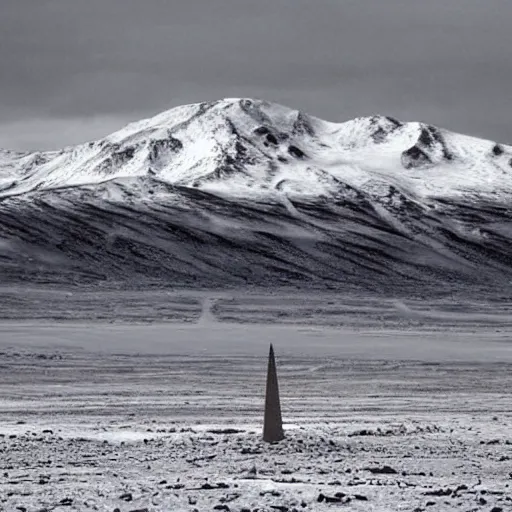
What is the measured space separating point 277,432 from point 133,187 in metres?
69.5

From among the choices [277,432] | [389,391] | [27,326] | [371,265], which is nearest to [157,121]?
[371,265]

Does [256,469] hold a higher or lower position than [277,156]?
lower

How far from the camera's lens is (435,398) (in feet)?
57.4

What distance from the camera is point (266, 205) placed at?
258 ft

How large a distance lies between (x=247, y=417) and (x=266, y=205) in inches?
2544

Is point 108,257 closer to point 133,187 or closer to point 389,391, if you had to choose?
point 133,187

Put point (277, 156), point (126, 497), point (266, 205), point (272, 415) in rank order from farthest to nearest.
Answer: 1. point (277, 156)
2. point (266, 205)
3. point (272, 415)
4. point (126, 497)

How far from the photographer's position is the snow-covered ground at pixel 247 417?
7.58m

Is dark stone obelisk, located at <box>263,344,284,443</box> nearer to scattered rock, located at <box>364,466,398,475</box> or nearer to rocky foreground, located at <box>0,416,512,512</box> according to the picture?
rocky foreground, located at <box>0,416,512,512</box>

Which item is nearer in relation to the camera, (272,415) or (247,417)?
(272,415)

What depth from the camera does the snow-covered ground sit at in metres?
7.58

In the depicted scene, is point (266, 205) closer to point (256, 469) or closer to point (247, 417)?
point (247, 417)

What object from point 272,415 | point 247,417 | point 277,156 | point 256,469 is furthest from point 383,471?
point 277,156

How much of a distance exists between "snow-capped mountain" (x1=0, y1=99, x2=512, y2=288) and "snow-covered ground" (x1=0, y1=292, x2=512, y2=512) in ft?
75.3
